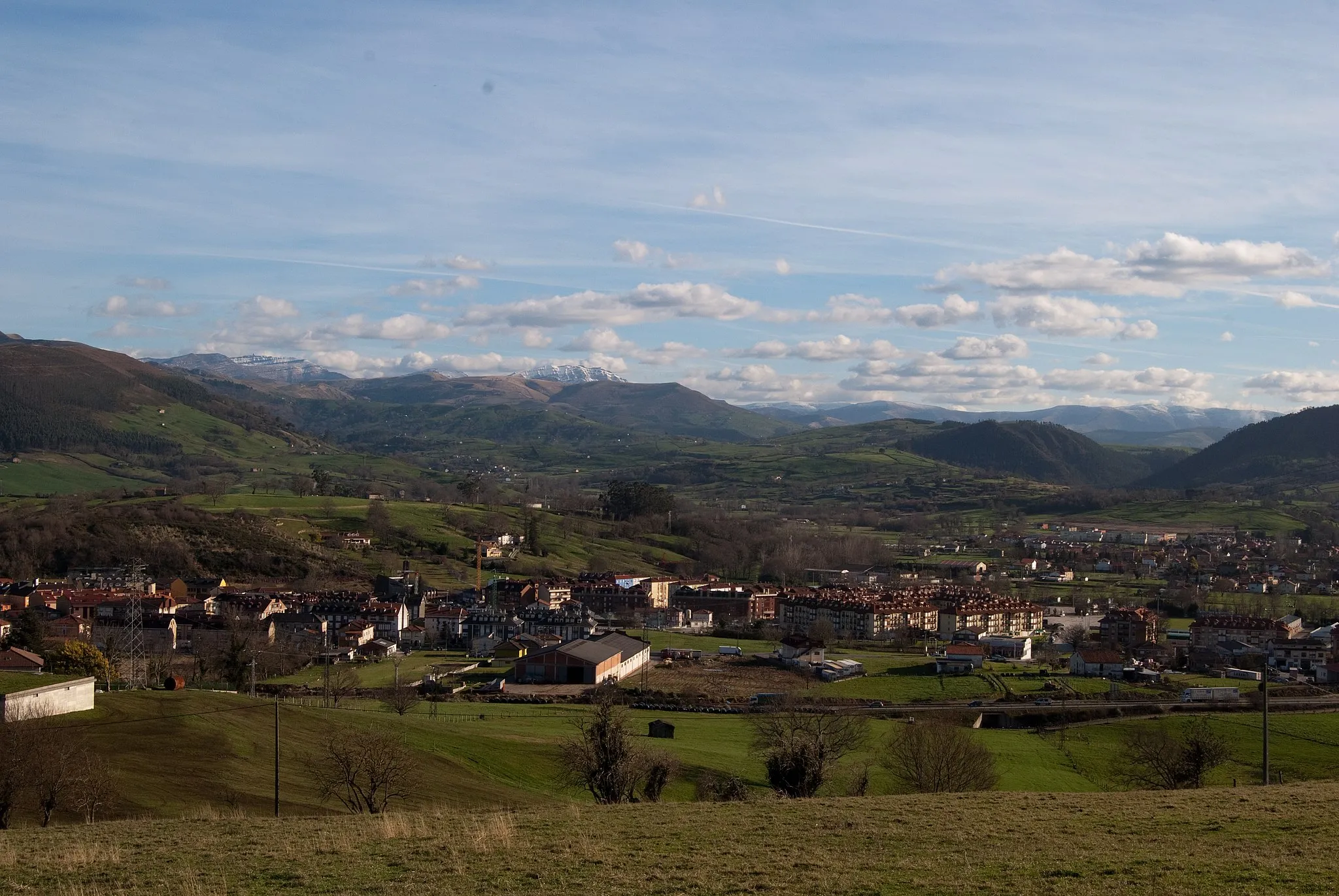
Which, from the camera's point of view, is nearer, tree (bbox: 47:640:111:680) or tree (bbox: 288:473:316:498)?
tree (bbox: 47:640:111:680)

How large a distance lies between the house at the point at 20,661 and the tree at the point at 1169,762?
3698 cm

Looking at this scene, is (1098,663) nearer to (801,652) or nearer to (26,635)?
(801,652)

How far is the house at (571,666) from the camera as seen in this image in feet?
206

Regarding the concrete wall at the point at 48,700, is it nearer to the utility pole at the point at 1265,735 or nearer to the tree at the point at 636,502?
the utility pole at the point at 1265,735

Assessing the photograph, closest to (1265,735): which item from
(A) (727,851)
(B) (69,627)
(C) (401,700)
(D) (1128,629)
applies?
(A) (727,851)

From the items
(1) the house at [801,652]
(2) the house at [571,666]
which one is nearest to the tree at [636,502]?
(1) the house at [801,652]

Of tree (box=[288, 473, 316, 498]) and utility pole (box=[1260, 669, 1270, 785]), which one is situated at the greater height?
tree (box=[288, 473, 316, 498])

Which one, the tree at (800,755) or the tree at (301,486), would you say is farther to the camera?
the tree at (301,486)

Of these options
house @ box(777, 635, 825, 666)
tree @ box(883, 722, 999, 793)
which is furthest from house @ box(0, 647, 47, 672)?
house @ box(777, 635, 825, 666)

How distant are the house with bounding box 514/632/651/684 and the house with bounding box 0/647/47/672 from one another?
23.9 m

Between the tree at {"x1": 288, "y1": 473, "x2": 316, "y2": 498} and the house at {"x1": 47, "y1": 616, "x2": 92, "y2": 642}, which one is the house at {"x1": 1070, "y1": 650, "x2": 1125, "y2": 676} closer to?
the house at {"x1": 47, "y1": 616, "x2": 92, "y2": 642}

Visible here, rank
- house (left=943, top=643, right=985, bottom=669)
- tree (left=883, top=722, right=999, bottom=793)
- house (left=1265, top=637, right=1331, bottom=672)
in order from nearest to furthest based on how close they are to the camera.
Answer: tree (left=883, top=722, right=999, bottom=793)
house (left=943, top=643, right=985, bottom=669)
house (left=1265, top=637, right=1331, bottom=672)

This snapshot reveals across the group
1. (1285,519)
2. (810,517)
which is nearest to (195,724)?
(810,517)

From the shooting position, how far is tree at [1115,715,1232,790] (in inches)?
1163
